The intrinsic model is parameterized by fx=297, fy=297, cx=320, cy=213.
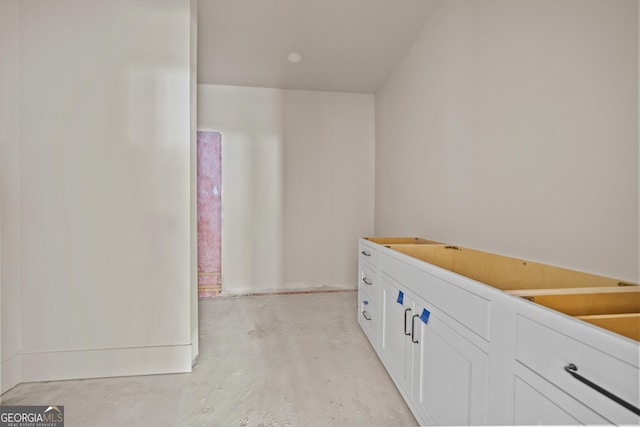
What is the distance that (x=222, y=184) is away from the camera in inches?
153

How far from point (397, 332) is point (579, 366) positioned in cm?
118

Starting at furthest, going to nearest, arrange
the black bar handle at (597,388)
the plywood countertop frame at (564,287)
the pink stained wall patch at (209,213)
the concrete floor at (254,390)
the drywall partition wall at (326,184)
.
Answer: the drywall partition wall at (326,184)
the pink stained wall patch at (209,213)
the concrete floor at (254,390)
the plywood countertop frame at (564,287)
the black bar handle at (597,388)

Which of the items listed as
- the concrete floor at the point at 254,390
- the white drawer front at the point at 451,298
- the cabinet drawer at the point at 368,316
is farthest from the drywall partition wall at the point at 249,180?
the white drawer front at the point at 451,298

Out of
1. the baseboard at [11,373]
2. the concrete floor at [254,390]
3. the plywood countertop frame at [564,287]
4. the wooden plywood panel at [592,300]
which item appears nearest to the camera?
the plywood countertop frame at [564,287]

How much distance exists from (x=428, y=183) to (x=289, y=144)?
6.83 ft

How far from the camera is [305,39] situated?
2.92 metres

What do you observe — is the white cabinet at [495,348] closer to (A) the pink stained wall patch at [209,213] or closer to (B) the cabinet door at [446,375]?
(B) the cabinet door at [446,375]

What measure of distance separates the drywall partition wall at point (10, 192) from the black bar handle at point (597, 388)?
283 centimetres

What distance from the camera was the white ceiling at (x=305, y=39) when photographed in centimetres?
250

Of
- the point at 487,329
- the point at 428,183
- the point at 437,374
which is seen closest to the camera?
the point at 487,329

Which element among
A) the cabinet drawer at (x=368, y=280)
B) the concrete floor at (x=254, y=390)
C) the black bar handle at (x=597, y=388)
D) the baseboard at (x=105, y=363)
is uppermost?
the black bar handle at (x=597, y=388)

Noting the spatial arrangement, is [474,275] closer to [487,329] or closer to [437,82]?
[487,329]

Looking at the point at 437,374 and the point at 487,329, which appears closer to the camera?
the point at 487,329


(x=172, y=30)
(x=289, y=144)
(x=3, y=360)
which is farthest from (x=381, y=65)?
(x=3, y=360)
